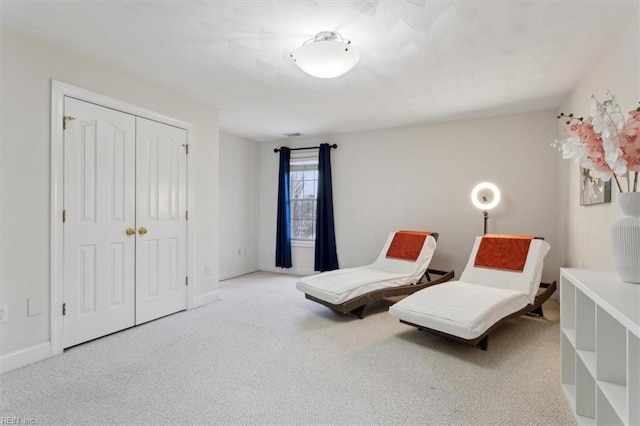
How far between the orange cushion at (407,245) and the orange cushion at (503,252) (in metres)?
0.69

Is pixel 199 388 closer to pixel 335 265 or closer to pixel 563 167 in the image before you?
pixel 335 265

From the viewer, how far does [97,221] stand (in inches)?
107

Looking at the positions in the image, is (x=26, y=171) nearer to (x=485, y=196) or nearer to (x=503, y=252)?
(x=503, y=252)

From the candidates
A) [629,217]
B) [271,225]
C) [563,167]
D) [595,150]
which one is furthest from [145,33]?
[563,167]

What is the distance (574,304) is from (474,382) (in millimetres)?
780

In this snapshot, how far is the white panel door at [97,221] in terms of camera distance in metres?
2.53

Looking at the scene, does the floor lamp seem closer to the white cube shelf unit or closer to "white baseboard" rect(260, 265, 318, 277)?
the white cube shelf unit

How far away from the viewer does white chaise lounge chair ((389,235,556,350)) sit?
2.39 metres

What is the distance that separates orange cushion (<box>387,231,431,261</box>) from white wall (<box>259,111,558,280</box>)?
54 cm

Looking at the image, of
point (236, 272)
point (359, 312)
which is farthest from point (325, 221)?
point (359, 312)

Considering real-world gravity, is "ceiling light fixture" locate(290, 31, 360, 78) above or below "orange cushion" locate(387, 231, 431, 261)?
above

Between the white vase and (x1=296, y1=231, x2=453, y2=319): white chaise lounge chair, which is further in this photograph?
(x1=296, y1=231, x2=453, y2=319): white chaise lounge chair

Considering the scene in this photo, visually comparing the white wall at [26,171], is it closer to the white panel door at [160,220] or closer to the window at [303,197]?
the white panel door at [160,220]

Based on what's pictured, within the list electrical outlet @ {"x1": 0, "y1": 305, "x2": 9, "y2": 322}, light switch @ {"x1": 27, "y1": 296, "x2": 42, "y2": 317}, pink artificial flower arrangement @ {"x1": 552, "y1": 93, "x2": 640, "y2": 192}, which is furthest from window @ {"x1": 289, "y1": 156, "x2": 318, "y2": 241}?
pink artificial flower arrangement @ {"x1": 552, "y1": 93, "x2": 640, "y2": 192}
